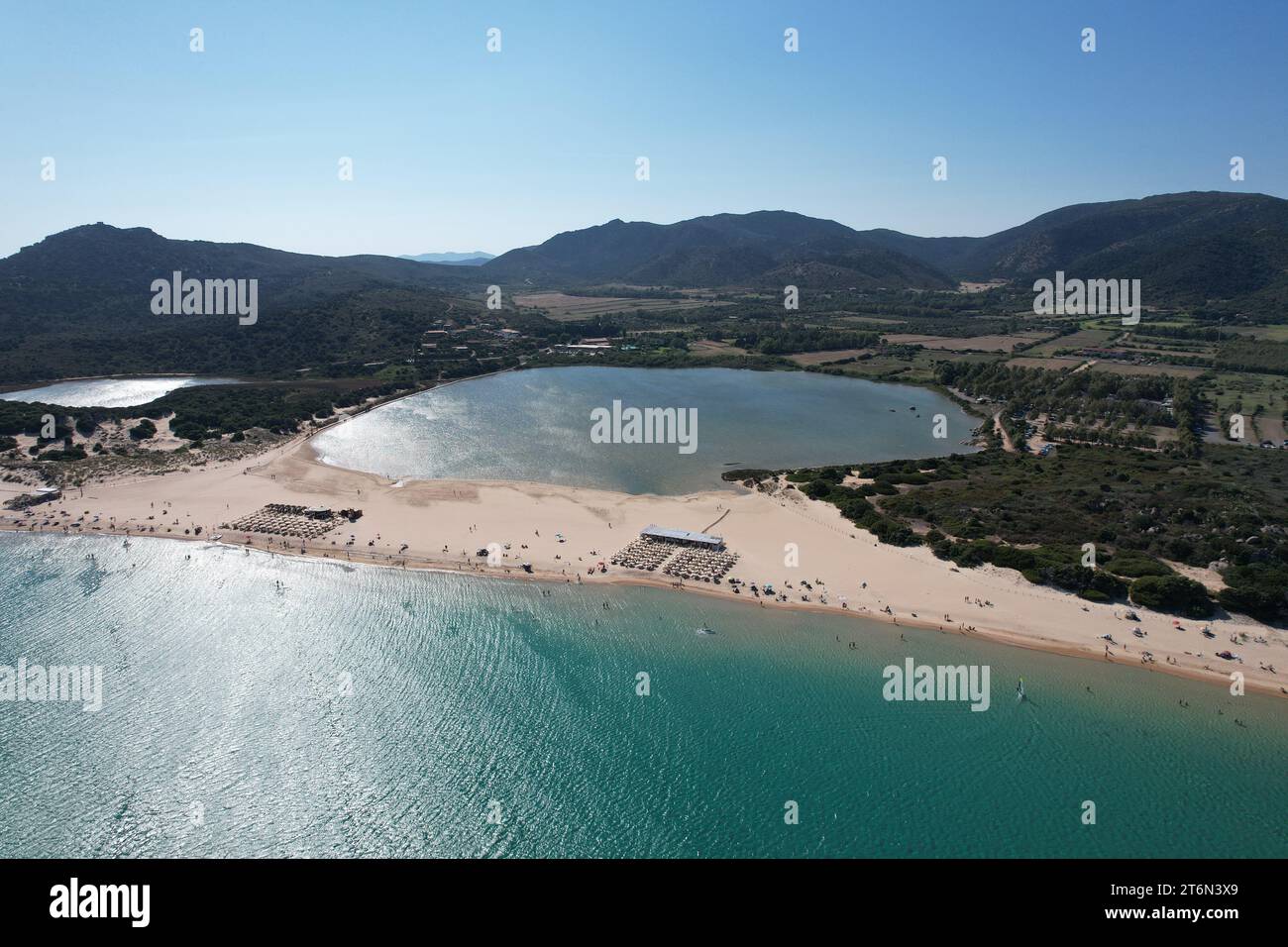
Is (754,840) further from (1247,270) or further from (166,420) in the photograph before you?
(1247,270)

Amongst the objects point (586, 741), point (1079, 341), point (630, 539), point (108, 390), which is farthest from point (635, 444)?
point (1079, 341)

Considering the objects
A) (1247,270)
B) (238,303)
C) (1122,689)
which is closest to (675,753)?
(1122,689)

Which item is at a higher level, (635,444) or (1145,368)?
(1145,368)

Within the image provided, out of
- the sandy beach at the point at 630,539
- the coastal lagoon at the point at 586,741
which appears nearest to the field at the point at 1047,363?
the sandy beach at the point at 630,539

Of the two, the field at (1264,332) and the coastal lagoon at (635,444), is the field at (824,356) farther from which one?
the field at (1264,332)

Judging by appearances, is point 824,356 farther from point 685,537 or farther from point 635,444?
point 685,537

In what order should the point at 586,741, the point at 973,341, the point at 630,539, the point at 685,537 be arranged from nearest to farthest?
the point at 586,741, the point at 685,537, the point at 630,539, the point at 973,341
